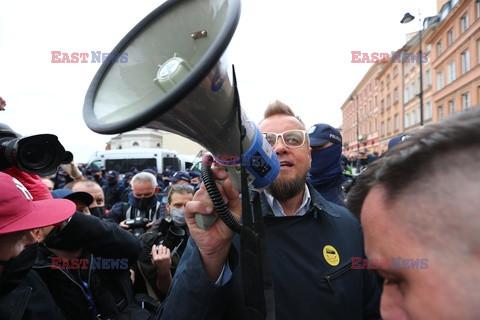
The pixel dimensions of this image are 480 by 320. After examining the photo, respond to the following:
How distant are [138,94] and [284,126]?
40.5 inches

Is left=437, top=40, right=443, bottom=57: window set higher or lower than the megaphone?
higher

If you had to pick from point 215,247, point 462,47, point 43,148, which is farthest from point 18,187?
point 462,47

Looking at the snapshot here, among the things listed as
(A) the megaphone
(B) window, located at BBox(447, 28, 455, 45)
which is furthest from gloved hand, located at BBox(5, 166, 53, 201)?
(B) window, located at BBox(447, 28, 455, 45)

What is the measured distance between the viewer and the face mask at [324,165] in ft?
11.4

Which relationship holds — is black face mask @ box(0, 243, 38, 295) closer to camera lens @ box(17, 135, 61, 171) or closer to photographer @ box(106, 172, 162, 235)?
camera lens @ box(17, 135, 61, 171)

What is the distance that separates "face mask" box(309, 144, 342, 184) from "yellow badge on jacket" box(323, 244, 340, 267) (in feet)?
6.35

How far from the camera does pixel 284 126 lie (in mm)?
1938

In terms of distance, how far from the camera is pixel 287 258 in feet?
4.97

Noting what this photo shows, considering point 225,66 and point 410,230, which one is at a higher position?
point 225,66

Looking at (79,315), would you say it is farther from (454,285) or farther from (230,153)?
(454,285)

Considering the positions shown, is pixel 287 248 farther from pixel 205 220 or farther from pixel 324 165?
pixel 324 165

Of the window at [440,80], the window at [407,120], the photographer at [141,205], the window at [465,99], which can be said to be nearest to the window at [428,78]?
the window at [440,80]

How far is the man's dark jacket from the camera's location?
1.22m

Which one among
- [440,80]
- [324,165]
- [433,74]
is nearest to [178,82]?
[324,165]
